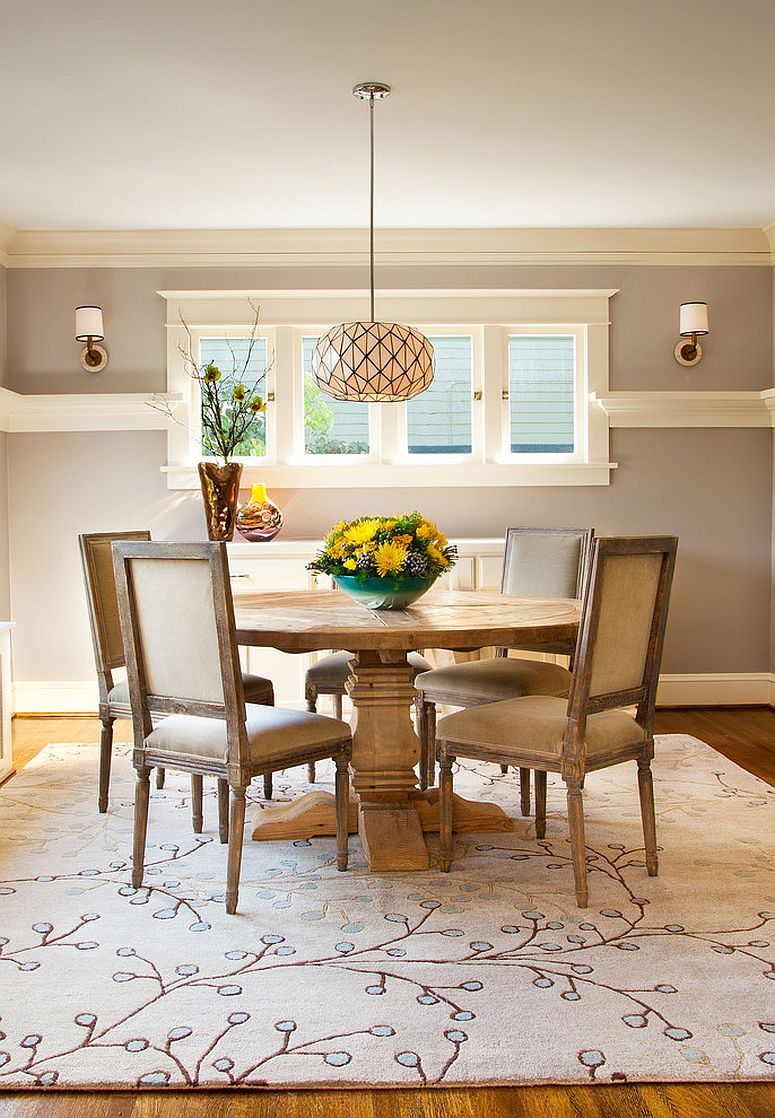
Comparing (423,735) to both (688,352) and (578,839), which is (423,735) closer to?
(578,839)

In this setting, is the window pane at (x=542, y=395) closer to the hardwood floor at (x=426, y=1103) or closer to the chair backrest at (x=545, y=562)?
the chair backrest at (x=545, y=562)

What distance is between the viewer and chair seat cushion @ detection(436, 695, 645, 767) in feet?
8.79

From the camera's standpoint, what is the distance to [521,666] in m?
3.58

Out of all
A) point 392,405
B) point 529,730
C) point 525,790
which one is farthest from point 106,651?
point 392,405

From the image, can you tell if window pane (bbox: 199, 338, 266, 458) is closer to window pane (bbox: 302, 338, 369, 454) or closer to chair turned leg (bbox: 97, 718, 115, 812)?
window pane (bbox: 302, 338, 369, 454)

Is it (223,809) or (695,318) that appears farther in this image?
(695,318)

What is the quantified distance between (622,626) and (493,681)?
75cm

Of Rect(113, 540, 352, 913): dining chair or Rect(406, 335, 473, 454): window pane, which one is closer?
Rect(113, 540, 352, 913): dining chair

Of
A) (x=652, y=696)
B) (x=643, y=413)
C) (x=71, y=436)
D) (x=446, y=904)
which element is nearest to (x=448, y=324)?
(x=643, y=413)

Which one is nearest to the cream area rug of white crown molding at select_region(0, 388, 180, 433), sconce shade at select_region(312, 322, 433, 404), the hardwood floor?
the hardwood floor

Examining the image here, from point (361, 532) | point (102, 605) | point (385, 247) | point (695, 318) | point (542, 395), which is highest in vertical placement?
point (385, 247)

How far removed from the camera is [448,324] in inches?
209

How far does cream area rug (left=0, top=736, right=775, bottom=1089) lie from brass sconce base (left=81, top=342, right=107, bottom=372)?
2.57 meters

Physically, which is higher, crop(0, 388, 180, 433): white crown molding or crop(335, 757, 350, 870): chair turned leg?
crop(0, 388, 180, 433): white crown molding
